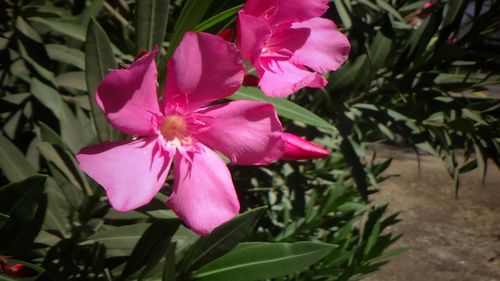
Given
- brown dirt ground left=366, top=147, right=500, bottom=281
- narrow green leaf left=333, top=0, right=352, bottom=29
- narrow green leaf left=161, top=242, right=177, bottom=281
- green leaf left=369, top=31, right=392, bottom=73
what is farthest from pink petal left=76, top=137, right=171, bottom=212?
brown dirt ground left=366, top=147, right=500, bottom=281

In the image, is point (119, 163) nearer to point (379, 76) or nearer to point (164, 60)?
point (164, 60)

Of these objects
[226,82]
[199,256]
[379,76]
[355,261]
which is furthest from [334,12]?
[355,261]

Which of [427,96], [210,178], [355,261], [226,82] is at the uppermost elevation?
[226,82]

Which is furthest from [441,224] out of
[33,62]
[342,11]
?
[33,62]

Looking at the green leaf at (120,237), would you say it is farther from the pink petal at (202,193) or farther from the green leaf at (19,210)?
the pink petal at (202,193)

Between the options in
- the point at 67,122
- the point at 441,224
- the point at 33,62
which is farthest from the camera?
the point at 441,224

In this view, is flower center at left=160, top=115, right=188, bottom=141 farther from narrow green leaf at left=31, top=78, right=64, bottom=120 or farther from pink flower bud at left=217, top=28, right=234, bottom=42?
narrow green leaf at left=31, top=78, right=64, bottom=120

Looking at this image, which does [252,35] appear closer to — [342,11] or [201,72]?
[201,72]
